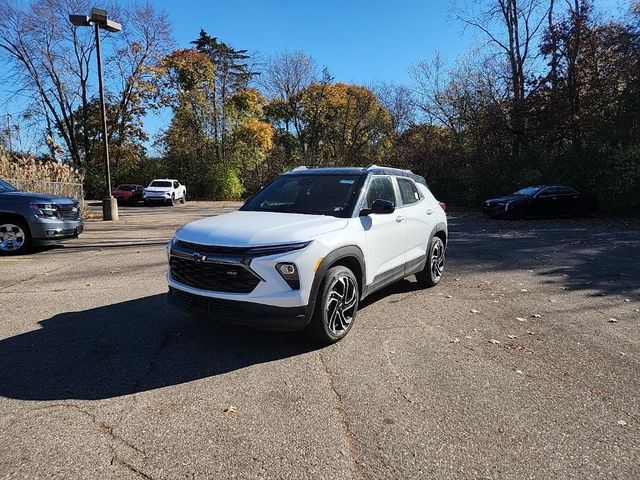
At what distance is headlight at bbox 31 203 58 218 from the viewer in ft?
30.4

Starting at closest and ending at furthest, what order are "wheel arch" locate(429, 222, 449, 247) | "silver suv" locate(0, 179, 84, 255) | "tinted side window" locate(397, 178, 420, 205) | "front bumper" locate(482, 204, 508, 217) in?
1. "tinted side window" locate(397, 178, 420, 205)
2. "wheel arch" locate(429, 222, 449, 247)
3. "silver suv" locate(0, 179, 84, 255)
4. "front bumper" locate(482, 204, 508, 217)

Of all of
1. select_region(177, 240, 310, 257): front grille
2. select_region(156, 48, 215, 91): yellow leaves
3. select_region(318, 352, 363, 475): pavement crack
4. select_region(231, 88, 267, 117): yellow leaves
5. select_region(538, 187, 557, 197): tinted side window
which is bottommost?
select_region(318, 352, 363, 475): pavement crack

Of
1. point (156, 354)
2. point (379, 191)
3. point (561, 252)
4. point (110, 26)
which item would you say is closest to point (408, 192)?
point (379, 191)

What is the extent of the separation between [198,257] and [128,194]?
30612mm

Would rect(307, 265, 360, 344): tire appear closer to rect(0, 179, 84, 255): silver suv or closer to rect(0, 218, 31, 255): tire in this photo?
rect(0, 179, 84, 255): silver suv

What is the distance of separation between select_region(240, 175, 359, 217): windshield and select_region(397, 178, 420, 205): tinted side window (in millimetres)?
950

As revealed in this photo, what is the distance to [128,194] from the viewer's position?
32031mm

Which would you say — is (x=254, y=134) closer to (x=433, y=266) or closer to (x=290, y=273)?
(x=433, y=266)

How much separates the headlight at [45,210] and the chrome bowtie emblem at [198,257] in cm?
684

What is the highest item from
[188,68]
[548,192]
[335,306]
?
[188,68]

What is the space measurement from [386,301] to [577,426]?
3143 mm

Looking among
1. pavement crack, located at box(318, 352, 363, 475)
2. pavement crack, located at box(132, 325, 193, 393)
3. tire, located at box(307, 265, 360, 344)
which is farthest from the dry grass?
pavement crack, located at box(318, 352, 363, 475)

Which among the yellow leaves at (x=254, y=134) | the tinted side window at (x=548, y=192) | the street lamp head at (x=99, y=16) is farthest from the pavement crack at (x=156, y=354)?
the yellow leaves at (x=254, y=134)

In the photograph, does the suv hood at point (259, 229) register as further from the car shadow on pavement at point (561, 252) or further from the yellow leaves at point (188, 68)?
the yellow leaves at point (188, 68)
